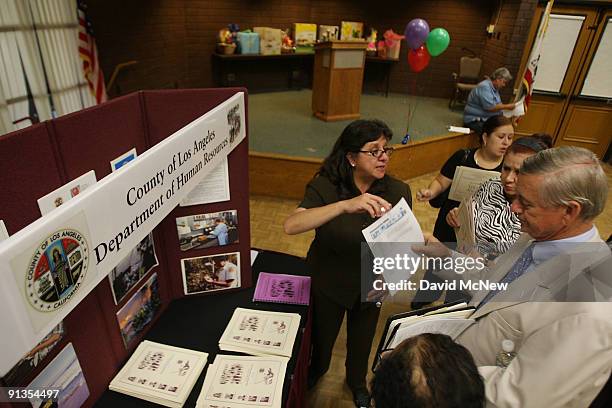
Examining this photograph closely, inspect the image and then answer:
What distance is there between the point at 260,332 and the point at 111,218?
92cm

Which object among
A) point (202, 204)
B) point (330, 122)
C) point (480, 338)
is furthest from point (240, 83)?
point (480, 338)

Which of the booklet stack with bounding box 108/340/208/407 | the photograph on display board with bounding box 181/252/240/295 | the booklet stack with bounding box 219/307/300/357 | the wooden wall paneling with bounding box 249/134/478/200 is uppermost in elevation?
the photograph on display board with bounding box 181/252/240/295

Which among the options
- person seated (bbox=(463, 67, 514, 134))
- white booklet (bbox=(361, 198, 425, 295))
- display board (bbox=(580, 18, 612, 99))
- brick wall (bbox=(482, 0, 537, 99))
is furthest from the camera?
brick wall (bbox=(482, 0, 537, 99))

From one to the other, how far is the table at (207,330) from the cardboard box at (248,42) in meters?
6.61

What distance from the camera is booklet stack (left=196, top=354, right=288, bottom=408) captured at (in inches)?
51.3

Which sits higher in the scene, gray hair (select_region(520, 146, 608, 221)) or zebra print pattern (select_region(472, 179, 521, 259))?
gray hair (select_region(520, 146, 608, 221))

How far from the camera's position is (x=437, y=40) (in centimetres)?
507

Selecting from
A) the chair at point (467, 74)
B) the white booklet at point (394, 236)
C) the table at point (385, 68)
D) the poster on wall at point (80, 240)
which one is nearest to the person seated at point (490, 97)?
the chair at point (467, 74)

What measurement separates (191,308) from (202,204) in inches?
20.5

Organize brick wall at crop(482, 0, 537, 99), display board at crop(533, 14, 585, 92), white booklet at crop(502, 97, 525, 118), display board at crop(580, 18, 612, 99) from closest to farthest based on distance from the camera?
white booklet at crop(502, 97, 525, 118)
display board at crop(580, 18, 612, 99)
display board at crop(533, 14, 585, 92)
brick wall at crop(482, 0, 537, 99)

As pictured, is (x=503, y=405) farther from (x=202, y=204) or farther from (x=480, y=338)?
(x=202, y=204)

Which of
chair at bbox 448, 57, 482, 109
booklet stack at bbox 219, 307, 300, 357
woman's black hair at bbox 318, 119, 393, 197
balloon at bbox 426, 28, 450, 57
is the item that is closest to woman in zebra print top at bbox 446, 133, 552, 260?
woman's black hair at bbox 318, 119, 393, 197

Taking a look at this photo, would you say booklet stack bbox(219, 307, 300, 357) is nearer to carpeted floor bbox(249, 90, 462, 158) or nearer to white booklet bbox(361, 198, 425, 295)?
white booklet bbox(361, 198, 425, 295)

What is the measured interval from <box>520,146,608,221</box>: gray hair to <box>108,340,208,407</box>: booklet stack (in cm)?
136
